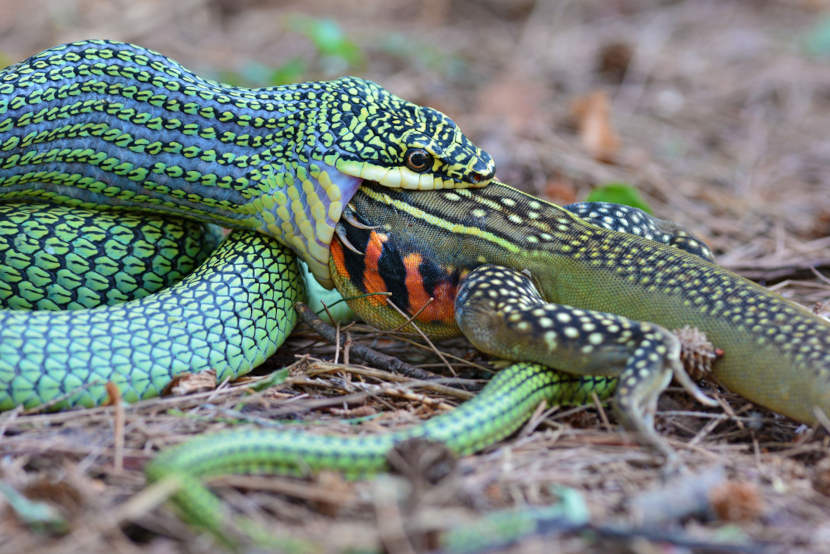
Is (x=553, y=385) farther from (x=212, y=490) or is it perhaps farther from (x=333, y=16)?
(x=333, y=16)

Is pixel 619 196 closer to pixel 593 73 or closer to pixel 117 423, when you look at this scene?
pixel 117 423

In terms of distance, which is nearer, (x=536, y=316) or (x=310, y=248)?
(x=536, y=316)

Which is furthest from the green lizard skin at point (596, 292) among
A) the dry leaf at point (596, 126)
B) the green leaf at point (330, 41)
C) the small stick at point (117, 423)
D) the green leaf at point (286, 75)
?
the green leaf at point (330, 41)

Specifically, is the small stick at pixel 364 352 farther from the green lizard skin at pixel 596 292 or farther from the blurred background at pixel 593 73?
the blurred background at pixel 593 73

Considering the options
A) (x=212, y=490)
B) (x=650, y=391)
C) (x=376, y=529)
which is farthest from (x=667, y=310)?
(x=212, y=490)

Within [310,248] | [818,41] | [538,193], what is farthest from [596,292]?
[818,41]

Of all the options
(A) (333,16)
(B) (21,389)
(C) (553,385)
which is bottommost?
(B) (21,389)

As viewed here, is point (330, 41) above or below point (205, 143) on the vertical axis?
above
